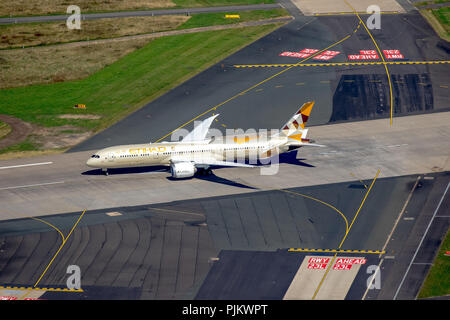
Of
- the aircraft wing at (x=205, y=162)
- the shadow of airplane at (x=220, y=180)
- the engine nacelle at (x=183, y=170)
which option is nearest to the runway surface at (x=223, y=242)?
the shadow of airplane at (x=220, y=180)

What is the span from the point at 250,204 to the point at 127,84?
2345 inches

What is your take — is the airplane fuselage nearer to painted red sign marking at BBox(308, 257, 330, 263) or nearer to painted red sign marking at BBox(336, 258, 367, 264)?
painted red sign marking at BBox(308, 257, 330, 263)

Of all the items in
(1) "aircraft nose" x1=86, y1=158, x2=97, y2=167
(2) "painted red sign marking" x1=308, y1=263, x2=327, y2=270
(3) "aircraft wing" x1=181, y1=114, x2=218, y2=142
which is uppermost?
(3) "aircraft wing" x1=181, y1=114, x2=218, y2=142

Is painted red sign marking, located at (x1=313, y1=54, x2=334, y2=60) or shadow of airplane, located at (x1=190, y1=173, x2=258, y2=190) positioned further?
painted red sign marking, located at (x1=313, y1=54, x2=334, y2=60)

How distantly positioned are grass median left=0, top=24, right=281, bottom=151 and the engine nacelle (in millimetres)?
28646

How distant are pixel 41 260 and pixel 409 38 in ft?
394

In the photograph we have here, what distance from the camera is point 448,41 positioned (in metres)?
180

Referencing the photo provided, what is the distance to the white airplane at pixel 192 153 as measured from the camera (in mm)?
118562

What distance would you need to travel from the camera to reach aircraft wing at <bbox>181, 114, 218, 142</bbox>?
127188 millimetres

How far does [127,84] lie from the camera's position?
159750 mm

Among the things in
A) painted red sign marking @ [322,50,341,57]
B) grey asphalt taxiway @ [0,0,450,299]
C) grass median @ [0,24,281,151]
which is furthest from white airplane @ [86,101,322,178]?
painted red sign marking @ [322,50,341,57]

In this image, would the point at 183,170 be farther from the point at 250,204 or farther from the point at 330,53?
the point at 330,53
